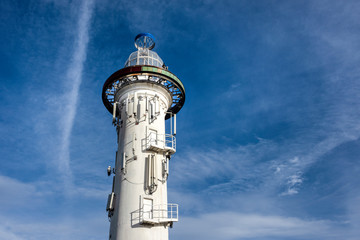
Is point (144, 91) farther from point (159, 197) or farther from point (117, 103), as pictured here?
point (159, 197)

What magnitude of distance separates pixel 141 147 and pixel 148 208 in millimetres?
6747

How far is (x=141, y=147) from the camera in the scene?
114 feet

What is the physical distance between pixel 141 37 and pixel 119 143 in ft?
Answer: 53.6

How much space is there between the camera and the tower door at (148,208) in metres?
31.3

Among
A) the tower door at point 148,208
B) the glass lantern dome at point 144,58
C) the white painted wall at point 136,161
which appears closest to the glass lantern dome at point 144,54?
the glass lantern dome at point 144,58

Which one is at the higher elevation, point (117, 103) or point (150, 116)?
point (117, 103)

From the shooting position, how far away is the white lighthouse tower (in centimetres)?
3112

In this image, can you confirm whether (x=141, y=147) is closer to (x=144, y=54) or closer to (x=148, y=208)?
(x=148, y=208)

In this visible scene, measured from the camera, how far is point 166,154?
35875mm

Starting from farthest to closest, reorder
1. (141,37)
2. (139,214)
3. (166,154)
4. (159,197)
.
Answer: (141,37) < (166,154) < (159,197) < (139,214)

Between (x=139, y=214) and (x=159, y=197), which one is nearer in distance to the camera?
(x=139, y=214)

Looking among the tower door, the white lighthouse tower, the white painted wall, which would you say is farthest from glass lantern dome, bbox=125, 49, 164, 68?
the tower door

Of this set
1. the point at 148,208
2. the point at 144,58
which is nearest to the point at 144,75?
the point at 144,58

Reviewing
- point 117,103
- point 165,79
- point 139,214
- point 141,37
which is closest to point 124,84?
point 117,103
